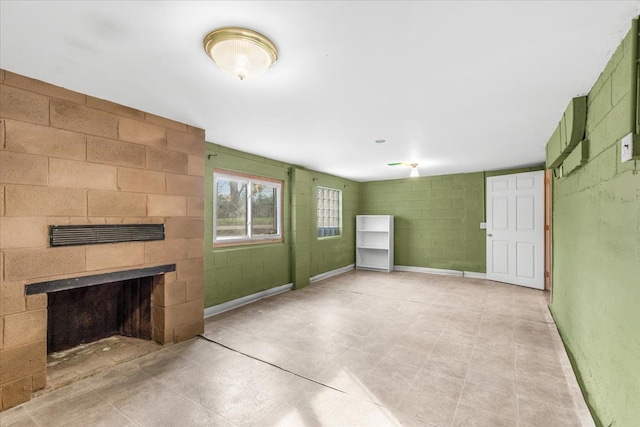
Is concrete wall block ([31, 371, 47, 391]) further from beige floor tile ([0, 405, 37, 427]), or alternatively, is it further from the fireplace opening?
the fireplace opening

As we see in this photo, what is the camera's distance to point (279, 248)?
16.3ft

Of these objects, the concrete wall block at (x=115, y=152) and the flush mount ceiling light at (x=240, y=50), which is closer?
the flush mount ceiling light at (x=240, y=50)

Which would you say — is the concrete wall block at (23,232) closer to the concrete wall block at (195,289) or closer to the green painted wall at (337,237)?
the concrete wall block at (195,289)

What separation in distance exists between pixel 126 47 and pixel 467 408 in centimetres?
319

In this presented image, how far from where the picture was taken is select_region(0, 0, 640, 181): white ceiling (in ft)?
4.54

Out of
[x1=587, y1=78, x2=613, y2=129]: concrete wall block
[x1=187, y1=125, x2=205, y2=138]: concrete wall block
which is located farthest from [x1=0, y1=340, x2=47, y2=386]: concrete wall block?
[x1=587, y1=78, x2=613, y2=129]: concrete wall block

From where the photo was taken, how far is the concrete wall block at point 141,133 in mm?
2588

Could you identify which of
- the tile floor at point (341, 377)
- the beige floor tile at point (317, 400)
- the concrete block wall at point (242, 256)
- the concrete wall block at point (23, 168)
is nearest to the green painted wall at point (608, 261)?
the tile floor at point (341, 377)

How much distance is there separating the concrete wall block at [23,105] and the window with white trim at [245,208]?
1.88 m

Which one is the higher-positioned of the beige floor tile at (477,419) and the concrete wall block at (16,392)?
the concrete wall block at (16,392)

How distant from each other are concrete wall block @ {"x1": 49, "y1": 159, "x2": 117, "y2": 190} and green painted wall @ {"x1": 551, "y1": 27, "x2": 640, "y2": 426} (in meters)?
3.56

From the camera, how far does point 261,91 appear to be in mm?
2258

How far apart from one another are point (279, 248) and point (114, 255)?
270 cm

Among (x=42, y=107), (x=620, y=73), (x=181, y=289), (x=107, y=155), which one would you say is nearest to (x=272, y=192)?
(x=181, y=289)
